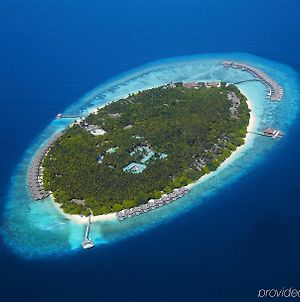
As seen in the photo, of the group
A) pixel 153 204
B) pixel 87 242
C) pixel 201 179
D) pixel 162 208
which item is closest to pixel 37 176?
pixel 87 242

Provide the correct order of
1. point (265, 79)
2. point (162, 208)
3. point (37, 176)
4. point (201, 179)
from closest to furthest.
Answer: point (162, 208)
point (201, 179)
point (37, 176)
point (265, 79)

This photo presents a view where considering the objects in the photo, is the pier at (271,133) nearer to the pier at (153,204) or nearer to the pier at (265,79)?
the pier at (265,79)

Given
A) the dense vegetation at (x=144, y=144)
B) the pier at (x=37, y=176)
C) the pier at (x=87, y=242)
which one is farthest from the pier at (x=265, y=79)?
the pier at (x=87, y=242)

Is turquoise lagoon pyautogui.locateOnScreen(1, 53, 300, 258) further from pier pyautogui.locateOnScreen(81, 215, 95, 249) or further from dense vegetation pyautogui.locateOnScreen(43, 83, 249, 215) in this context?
dense vegetation pyautogui.locateOnScreen(43, 83, 249, 215)

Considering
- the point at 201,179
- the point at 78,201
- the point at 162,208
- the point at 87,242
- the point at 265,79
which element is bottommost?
the point at 87,242

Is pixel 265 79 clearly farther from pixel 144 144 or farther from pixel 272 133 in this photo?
pixel 144 144

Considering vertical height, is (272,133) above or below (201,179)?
above

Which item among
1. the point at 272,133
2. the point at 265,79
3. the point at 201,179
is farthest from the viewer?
the point at 265,79
